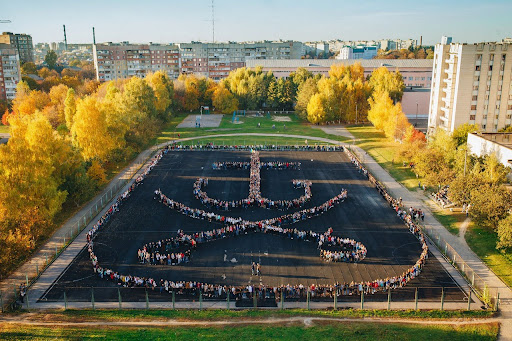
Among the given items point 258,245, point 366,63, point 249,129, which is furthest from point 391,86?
point 258,245

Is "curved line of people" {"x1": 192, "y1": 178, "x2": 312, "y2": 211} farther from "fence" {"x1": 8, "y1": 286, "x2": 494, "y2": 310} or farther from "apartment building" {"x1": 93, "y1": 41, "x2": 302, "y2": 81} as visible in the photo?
"apartment building" {"x1": 93, "y1": 41, "x2": 302, "y2": 81}

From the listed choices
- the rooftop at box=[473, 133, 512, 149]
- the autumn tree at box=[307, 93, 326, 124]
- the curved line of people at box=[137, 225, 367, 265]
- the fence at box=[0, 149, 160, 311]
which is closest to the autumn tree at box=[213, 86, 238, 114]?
the autumn tree at box=[307, 93, 326, 124]

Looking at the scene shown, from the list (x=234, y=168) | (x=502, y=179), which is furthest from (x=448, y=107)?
(x=234, y=168)

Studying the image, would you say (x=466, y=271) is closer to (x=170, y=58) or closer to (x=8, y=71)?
(x=8, y=71)

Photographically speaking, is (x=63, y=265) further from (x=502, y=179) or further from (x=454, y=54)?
(x=454, y=54)

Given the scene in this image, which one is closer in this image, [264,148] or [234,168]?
[234,168]

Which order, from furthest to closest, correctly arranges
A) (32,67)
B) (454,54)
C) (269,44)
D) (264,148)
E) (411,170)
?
(269,44)
(32,67)
(264,148)
(454,54)
(411,170)

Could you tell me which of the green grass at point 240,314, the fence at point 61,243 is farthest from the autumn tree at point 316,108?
the green grass at point 240,314

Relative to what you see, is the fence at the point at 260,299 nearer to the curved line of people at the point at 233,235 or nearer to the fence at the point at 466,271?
the fence at the point at 466,271
